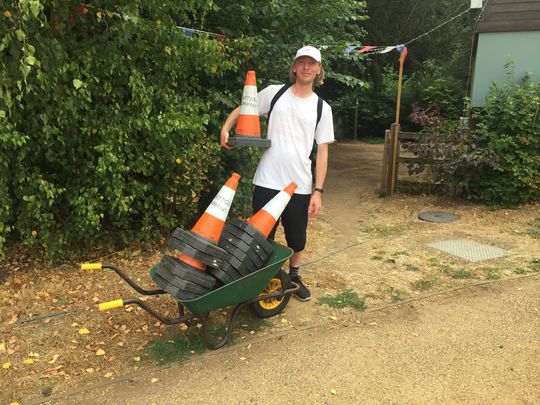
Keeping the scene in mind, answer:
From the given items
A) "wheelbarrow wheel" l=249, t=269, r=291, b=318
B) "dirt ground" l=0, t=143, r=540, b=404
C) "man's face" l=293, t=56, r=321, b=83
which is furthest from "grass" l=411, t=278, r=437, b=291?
"man's face" l=293, t=56, r=321, b=83

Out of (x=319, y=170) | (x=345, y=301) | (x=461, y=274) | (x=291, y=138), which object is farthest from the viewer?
(x=461, y=274)

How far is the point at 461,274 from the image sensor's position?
450cm

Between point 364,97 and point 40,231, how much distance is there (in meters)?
15.5

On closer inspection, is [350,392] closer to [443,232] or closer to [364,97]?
[443,232]

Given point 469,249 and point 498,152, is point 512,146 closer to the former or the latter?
point 498,152

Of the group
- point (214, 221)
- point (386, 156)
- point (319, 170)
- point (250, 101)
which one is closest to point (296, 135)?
point (319, 170)

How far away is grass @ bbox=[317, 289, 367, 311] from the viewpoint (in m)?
3.86

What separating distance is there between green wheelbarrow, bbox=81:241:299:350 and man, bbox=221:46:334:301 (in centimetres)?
42

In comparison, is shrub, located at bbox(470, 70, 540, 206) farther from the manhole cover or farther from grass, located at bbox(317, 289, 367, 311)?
grass, located at bbox(317, 289, 367, 311)

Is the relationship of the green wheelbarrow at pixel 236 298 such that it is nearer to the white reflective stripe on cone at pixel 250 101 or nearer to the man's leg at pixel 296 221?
the man's leg at pixel 296 221

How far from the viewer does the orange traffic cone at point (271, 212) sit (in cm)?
334

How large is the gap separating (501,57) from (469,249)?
419 cm

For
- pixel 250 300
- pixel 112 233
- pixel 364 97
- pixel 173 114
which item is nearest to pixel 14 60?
pixel 173 114

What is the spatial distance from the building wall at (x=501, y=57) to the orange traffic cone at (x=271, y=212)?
6000 mm
